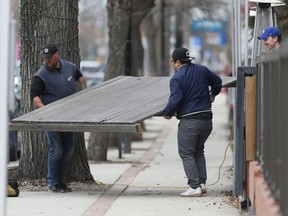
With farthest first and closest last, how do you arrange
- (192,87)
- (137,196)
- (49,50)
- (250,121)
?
(137,196) → (49,50) → (192,87) → (250,121)

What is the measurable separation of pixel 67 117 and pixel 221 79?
201 cm

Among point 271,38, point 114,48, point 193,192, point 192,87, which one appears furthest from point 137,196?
point 114,48

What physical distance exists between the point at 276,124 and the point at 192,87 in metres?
4.46

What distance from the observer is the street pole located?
21.9ft

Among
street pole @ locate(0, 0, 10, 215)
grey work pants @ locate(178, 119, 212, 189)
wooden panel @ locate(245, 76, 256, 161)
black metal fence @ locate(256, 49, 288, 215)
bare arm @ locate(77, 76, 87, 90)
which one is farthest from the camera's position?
bare arm @ locate(77, 76, 87, 90)

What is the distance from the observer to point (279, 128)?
6.34 metres

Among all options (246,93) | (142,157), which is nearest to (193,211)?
(246,93)

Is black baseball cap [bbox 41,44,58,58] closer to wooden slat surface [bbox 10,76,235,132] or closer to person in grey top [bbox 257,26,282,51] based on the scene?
wooden slat surface [bbox 10,76,235,132]

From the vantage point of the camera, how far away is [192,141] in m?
11.2

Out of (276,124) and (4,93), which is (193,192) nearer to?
(276,124)

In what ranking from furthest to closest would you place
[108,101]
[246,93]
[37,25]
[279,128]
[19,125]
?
[37,25] → [108,101] → [19,125] → [246,93] → [279,128]

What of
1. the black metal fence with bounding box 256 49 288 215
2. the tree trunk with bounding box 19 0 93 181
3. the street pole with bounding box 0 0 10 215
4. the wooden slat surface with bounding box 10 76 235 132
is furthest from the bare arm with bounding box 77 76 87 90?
the street pole with bounding box 0 0 10 215

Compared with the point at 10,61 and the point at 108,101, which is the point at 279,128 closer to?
the point at 10,61

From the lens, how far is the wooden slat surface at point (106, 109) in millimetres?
10701
